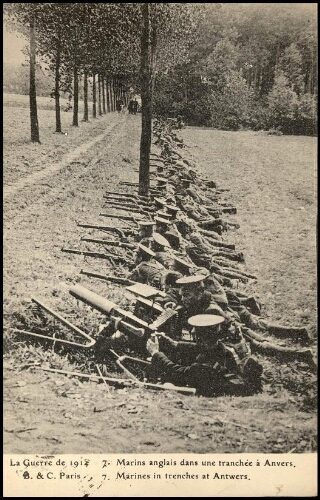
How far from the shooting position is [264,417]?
424 centimetres

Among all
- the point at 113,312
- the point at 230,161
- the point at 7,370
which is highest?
the point at 230,161

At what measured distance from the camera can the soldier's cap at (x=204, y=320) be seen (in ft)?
13.8

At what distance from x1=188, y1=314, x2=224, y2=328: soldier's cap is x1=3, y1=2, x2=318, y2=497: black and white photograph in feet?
0.09

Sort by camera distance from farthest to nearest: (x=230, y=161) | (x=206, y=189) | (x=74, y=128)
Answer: (x=74, y=128) < (x=230, y=161) < (x=206, y=189)

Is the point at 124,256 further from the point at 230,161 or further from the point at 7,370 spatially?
the point at 230,161

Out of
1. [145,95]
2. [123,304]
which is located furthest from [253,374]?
[145,95]

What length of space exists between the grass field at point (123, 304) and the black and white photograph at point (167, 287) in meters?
0.02

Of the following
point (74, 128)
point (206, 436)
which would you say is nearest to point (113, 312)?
point (206, 436)

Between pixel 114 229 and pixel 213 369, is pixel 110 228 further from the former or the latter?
pixel 213 369

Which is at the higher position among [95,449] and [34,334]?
[34,334]

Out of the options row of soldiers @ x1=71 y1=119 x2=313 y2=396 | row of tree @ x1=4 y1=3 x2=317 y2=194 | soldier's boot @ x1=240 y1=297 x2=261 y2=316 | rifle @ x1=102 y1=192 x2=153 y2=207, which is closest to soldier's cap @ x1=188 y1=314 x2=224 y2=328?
row of soldiers @ x1=71 y1=119 x2=313 y2=396

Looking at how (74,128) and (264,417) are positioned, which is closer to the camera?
(264,417)

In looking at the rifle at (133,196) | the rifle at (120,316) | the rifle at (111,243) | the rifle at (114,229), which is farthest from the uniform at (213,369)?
the rifle at (133,196)

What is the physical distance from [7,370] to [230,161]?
12917 mm
